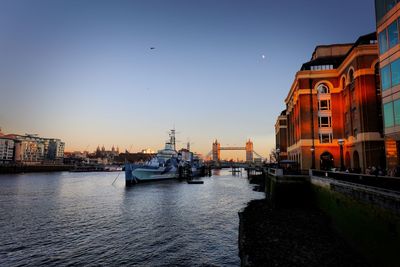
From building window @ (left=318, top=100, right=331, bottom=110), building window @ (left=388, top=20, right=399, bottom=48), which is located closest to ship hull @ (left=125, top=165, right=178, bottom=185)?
building window @ (left=318, top=100, right=331, bottom=110)

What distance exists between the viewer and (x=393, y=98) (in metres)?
23.2

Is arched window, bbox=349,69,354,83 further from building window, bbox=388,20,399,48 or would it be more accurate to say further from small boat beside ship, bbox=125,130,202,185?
small boat beside ship, bbox=125,130,202,185

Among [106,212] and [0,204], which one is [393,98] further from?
[0,204]

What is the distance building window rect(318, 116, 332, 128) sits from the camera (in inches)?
1815

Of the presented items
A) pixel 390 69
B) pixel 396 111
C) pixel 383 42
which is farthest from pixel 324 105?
pixel 396 111

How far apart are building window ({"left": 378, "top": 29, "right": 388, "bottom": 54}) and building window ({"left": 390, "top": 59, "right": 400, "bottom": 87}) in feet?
6.42

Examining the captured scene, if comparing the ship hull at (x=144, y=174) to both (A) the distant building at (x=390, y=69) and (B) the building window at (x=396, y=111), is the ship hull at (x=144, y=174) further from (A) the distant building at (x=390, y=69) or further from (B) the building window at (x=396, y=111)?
(B) the building window at (x=396, y=111)

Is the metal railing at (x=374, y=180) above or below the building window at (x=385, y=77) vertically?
below

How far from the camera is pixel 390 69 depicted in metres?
23.7

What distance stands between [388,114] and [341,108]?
70.8 ft

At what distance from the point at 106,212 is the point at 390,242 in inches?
1118

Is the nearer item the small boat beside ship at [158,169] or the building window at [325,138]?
the building window at [325,138]

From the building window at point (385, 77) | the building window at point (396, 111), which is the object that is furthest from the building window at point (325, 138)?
the building window at point (396, 111)

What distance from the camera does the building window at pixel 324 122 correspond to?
46.1 m
